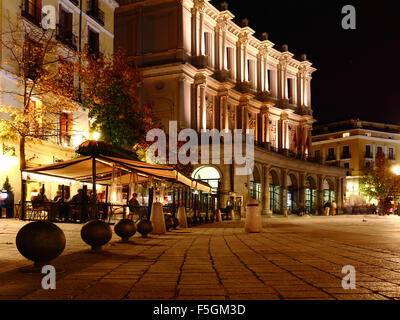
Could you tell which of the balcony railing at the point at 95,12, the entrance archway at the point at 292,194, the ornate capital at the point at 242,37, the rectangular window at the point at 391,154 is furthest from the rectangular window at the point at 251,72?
the rectangular window at the point at 391,154

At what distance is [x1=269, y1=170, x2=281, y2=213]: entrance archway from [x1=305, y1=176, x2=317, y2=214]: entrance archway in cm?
891

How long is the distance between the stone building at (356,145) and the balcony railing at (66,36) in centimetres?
5067

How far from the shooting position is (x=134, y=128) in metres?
27.9

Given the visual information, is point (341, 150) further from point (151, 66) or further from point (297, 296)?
point (297, 296)

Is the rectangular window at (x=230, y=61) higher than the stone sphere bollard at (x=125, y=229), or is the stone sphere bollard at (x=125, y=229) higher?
the rectangular window at (x=230, y=61)

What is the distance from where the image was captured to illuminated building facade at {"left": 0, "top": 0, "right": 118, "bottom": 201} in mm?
23547

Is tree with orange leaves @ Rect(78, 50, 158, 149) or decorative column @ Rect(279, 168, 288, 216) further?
decorative column @ Rect(279, 168, 288, 216)

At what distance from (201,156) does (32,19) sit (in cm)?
1790

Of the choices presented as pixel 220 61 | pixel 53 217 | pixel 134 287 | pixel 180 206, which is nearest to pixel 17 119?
pixel 53 217

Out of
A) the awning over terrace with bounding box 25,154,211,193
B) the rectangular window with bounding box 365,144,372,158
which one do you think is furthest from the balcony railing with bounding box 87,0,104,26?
the rectangular window with bounding box 365,144,372,158

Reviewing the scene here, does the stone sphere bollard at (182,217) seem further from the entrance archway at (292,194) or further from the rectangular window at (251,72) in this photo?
the rectangular window at (251,72)

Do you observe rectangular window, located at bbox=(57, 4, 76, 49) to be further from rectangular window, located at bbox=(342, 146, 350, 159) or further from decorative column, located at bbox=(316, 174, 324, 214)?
rectangular window, located at bbox=(342, 146, 350, 159)

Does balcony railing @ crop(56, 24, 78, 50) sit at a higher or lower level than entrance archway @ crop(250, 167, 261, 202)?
higher

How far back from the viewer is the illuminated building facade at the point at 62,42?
927 inches
